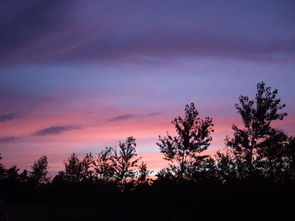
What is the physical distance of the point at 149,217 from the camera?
18578 mm

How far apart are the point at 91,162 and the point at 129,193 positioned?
35.7 meters

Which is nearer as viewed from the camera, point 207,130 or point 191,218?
point 191,218

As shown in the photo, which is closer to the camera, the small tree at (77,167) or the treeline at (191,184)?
the treeline at (191,184)

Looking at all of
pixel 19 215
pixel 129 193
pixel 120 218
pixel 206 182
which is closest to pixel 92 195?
pixel 129 193

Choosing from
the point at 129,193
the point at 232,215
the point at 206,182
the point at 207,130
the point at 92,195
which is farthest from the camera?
the point at 207,130

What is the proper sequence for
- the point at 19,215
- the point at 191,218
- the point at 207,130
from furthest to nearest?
1. the point at 207,130
2. the point at 19,215
3. the point at 191,218

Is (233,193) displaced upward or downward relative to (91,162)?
downward

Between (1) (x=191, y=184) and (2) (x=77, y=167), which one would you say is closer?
(1) (x=191, y=184)

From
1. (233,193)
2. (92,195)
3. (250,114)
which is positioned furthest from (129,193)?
(250,114)

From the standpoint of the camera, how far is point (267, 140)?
32.9 meters

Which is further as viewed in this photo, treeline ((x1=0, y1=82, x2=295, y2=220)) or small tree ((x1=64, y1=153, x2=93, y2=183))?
small tree ((x1=64, y1=153, x2=93, y2=183))

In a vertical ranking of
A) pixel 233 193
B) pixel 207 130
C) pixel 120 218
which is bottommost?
pixel 120 218

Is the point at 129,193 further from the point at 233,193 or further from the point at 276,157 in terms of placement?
the point at 276,157

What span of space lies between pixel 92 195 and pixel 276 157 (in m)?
17.9
